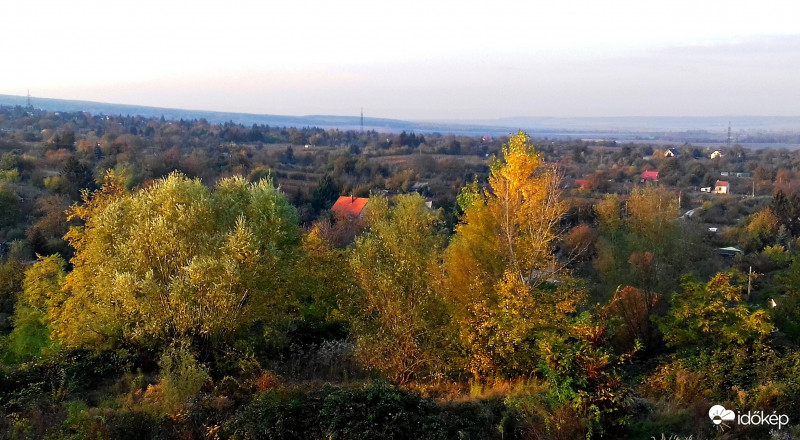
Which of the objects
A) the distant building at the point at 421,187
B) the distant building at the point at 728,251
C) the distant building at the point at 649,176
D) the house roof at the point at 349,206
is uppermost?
the distant building at the point at 649,176

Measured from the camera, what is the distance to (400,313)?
12539mm

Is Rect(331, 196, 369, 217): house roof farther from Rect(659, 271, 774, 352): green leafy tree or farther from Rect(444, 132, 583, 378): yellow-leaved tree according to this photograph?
Rect(659, 271, 774, 352): green leafy tree

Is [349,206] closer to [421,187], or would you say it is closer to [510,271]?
[421,187]

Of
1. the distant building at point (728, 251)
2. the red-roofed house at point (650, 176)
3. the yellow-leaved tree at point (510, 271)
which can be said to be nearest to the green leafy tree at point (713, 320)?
the yellow-leaved tree at point (510, 271)

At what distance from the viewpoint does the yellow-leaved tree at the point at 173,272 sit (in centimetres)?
1297

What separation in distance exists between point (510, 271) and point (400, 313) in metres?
2.63

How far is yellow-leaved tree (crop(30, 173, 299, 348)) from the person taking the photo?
13.0m

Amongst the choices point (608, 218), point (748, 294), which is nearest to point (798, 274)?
point (748, 294)

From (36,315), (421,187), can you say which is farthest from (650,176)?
(36,315)

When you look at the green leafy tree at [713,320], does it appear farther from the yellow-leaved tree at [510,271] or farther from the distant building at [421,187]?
the distant building at [421,187]

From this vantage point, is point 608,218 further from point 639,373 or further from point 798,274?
point 639,373

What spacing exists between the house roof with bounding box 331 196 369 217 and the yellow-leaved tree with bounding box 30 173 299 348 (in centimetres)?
2472

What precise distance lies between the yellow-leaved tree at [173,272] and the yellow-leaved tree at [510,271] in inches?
189

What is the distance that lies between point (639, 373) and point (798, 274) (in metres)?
5.99
